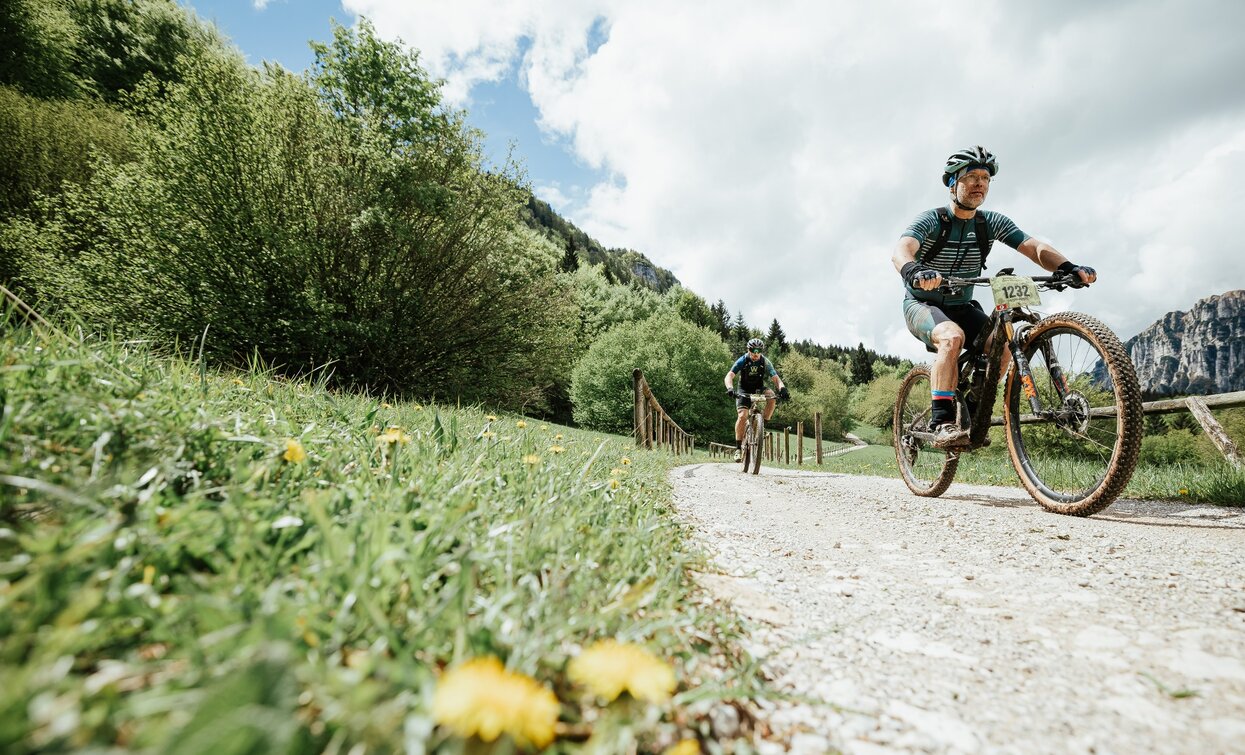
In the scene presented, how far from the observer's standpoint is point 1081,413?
3.48 metres

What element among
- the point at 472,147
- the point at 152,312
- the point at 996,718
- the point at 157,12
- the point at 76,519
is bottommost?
the point at 996,718

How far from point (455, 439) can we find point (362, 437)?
45cm

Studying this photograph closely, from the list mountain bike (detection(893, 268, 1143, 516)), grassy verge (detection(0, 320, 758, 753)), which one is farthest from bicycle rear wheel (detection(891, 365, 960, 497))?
grassy verge (detection(0, 320, 758, 753))

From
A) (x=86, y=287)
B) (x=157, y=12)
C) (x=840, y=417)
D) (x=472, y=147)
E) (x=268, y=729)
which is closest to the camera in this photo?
(x=268, y=729)

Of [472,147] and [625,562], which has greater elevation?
[472,147]

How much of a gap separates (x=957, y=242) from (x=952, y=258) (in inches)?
5.7

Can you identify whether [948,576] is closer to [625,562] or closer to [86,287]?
[625,562]

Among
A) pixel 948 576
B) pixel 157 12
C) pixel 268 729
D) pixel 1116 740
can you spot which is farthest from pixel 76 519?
pixel 157 12

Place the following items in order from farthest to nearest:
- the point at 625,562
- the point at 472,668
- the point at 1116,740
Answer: the point at 625,562
the point at 1116,740
the point at 472,668

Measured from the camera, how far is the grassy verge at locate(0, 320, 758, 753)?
1.96 feet

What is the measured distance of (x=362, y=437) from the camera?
213 cm

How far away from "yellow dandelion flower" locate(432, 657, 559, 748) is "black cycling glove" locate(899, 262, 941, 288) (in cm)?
421

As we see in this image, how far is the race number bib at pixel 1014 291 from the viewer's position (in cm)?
374

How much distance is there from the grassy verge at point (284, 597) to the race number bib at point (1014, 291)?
11.7 ft
